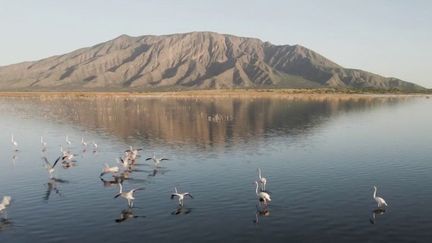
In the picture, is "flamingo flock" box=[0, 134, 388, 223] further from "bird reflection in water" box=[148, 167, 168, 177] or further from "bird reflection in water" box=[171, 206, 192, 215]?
"bird reflection in water" box=[148, 167, 168, 177]

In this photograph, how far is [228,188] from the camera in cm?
4959

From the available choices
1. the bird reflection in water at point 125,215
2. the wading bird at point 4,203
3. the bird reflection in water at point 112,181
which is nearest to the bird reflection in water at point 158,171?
the bird reflection in water at point 112,181

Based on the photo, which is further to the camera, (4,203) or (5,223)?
(4,203)

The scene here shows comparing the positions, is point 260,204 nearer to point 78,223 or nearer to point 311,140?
point 78,223

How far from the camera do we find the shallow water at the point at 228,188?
3669 cm

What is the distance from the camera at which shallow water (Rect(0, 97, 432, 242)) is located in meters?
36.7

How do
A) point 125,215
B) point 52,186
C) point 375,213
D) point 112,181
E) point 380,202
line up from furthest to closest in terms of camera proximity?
1. point 112,181
2. point 52,186
3. point 380,202
4. point 125,215
5. point 375,213

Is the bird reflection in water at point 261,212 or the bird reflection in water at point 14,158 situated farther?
the bird reflection in water at point 14,158

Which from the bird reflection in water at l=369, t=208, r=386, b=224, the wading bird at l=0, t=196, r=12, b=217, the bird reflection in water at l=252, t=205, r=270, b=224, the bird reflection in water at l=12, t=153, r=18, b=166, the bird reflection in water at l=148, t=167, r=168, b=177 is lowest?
the bird reflection in water at l=12, t=153, r=18, b=166

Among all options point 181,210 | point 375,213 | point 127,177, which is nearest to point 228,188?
point 181,210

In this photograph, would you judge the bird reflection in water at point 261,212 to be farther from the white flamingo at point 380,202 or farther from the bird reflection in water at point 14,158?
the bird reflection in water at point 14,158

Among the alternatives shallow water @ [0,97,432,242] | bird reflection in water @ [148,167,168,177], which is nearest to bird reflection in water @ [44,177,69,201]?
shallow water @ [0,97,432,242]

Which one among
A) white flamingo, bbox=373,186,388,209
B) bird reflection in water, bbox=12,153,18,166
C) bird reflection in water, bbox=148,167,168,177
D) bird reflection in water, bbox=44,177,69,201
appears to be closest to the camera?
white flamingo, bbox=373,186,388,209

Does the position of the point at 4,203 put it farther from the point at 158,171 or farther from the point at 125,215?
the point at 158,171
